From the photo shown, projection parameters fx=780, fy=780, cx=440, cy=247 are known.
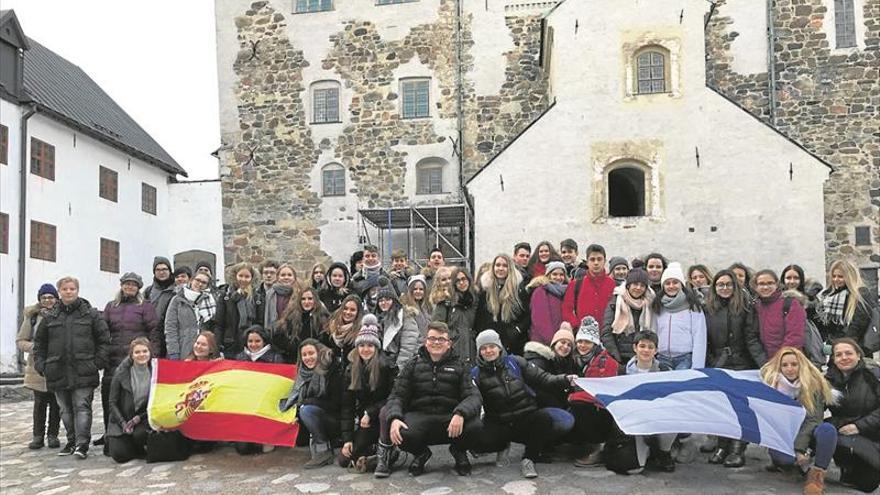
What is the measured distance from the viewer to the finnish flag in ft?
20.5

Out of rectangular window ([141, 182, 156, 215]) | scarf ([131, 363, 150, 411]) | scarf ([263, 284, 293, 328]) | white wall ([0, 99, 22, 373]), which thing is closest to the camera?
scarf ([131, 363, 150, 411])

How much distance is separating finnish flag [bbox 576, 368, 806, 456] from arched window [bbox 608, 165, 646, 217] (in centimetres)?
883

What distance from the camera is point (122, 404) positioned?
26.0ft

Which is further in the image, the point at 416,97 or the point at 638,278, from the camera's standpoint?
the point at 416,97

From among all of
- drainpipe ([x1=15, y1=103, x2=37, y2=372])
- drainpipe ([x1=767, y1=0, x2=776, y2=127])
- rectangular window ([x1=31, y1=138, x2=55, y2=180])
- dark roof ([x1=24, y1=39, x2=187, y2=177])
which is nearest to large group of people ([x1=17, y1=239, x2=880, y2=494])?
drainpipe ([x1=767, y1=0, x2=776, y2=127])

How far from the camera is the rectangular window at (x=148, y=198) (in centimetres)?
2595

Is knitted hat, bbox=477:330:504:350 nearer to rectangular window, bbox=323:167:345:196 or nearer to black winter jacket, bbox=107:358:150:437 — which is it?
black winter jacket, bbox=107:358:150:437

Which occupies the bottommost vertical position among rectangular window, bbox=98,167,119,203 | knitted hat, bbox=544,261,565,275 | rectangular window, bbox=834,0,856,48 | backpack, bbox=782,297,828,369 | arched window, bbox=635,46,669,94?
backpack, bbox=782,297,828,369

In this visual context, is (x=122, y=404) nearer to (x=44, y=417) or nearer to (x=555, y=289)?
(x=44, y=417)

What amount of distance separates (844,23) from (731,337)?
1438 cm

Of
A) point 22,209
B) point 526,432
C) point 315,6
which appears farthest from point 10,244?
point 526,432

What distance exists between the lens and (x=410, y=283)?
8.09m

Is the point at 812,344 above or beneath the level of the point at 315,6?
beneath

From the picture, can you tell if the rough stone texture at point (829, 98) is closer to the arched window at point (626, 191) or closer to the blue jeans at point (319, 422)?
the arched window at point (626, 191)
